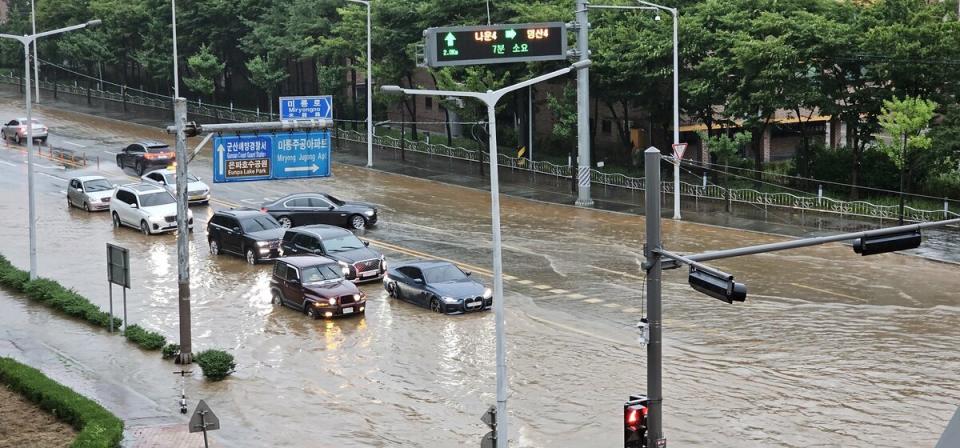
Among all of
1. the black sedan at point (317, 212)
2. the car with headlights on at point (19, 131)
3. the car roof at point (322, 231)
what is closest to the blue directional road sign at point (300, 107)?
the black sedan at point (317, 212)

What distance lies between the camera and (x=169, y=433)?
2578cm

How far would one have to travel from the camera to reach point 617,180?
60.8m

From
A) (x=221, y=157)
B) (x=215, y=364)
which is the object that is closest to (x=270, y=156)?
(x=221, y=157)

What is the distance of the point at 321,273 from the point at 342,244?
182 inches

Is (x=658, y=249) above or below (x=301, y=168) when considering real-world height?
below

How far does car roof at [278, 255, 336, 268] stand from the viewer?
36.7 metres

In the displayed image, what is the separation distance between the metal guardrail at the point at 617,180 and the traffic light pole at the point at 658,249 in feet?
81.5

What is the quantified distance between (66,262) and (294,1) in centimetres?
3935

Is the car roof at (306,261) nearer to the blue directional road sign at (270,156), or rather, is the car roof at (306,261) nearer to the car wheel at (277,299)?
the car wheel at (277,299)

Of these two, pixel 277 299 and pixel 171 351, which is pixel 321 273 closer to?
pixel 277 299

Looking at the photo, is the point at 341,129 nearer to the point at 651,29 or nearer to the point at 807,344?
the point at 651,29

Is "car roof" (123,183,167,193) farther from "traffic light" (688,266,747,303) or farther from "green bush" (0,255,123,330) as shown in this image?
"traffic light" (688,266,747,303)

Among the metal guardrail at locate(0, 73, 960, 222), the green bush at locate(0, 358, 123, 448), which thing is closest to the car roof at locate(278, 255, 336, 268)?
the green bush at locate(0, 358, 123, 448)

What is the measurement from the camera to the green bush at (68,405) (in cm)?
2414
